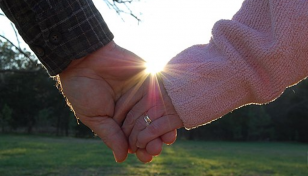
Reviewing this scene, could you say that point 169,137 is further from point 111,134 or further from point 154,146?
point 111,134

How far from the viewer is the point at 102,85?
1967mm

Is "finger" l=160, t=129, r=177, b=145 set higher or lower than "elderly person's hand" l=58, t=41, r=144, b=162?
lower

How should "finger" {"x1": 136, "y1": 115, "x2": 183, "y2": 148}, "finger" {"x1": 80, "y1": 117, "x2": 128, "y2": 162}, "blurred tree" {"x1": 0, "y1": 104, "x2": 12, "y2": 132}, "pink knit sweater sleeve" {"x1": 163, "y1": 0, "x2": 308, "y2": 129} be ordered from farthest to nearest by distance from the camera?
"blurred tree" {"x1": 0, "y1": 104, "x2": 12, "y2": 132}, "finger" {"x1": 80, "y1": 117, "x2": 128, "y2": 162}, "finger" {"x1": 136, "y1": 115, "x2": 183, "y2": 148}, "pink knit sweater sleeve" {"x1": 163, "y1": 0, "x2": 308, "y2": 129}

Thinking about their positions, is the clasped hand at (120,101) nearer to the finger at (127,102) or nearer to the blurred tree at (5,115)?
the finger at (127,102)

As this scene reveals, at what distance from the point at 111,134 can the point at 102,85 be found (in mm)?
263

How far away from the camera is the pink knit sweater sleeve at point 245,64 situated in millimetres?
1562

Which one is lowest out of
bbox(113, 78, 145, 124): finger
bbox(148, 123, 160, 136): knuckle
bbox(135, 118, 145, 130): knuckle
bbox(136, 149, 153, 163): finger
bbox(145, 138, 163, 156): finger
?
bbox(136, 149, 153, 163): finger

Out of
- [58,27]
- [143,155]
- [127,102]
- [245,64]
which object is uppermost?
[58,27]

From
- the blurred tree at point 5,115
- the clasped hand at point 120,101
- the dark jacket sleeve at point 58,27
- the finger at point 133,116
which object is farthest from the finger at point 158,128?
the blurred tree at point 5,115

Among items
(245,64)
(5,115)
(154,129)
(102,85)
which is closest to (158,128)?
(154,129)

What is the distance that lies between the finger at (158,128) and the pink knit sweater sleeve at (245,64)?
0.10 m

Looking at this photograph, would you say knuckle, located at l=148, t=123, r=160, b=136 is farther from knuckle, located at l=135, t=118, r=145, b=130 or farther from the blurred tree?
the blurred tree

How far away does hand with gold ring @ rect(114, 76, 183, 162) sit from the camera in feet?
5.99

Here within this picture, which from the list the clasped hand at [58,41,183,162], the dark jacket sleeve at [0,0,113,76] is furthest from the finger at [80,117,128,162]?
the dark jacket sleeve at [0,0,113,76]
